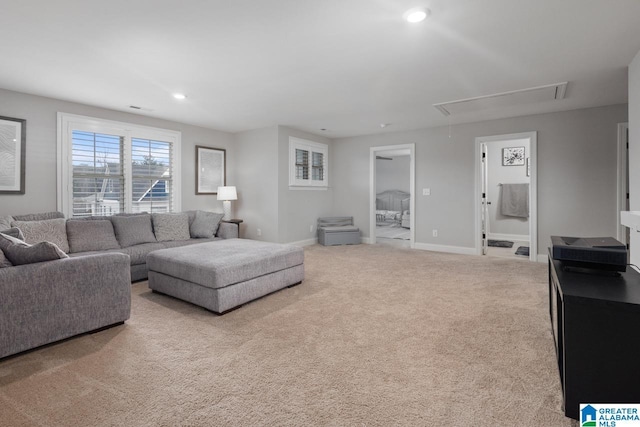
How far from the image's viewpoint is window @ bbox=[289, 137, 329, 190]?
6.31 meters

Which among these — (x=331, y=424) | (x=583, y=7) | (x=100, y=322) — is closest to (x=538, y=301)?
(x=583, y=7)

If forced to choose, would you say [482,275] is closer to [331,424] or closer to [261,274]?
[261,274]

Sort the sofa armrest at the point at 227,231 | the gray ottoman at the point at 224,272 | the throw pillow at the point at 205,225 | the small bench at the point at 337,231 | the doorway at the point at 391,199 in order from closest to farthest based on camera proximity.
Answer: the gray ottoman at the point at 224,272 → the throw pillow at the point at 205,225 → the sofa armrest at the point at 227,231 → the small bench at the point at 337,231 → the doorway at the point at 391,199

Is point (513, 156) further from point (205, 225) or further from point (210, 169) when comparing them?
point (205, 225)

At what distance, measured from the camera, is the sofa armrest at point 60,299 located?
2062 mm

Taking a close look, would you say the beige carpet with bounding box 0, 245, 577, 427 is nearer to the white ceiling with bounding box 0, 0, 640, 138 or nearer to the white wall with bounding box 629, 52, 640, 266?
the white wall with bounding box 629, 52, 640, 266

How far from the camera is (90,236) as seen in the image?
3.92 meters

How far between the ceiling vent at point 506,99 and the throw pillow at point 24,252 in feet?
15.2

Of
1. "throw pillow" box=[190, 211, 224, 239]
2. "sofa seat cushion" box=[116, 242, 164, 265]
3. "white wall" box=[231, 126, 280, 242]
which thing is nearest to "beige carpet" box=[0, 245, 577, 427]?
"sofa seat cushion" box=[116, 242, 164, 265]

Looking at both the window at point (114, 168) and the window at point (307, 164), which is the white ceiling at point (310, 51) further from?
the window at point (307, 164)

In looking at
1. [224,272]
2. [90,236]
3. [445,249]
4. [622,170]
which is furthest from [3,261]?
[622,170]

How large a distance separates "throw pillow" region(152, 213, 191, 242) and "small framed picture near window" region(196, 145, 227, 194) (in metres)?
1.17

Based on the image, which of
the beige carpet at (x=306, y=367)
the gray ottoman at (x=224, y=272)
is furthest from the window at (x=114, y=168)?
the beige carpet at (x=306, y=367)

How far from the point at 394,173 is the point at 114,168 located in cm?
867
